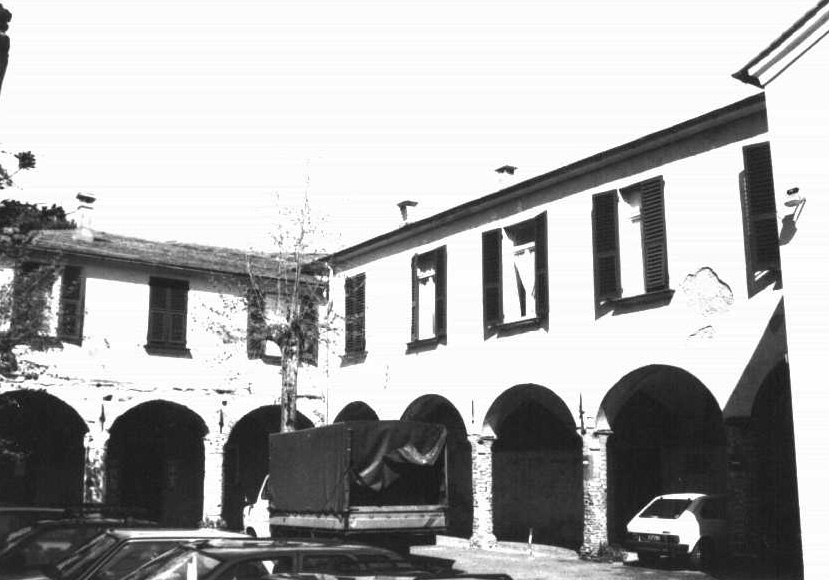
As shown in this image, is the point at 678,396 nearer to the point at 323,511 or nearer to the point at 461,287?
the point at 461,287

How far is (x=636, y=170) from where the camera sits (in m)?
17.7

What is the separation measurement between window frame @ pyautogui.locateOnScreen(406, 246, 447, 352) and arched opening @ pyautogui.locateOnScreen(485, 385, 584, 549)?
Answer: 2443mm

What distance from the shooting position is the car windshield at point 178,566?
625 cm

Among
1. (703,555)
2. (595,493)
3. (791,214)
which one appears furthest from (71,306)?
(791,214)

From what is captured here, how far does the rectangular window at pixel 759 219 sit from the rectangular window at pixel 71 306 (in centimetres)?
1494

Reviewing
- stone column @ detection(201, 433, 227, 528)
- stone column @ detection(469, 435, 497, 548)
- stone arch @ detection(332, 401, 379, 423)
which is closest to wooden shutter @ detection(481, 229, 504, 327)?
stone column @ detection(469, 435, 497, 548)

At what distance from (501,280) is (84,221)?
11.7m

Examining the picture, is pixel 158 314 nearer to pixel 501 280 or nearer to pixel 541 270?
pixel 501 280

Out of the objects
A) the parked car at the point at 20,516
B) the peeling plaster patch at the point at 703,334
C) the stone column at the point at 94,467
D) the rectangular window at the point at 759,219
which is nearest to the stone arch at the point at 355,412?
the stone column at the point at 94,467

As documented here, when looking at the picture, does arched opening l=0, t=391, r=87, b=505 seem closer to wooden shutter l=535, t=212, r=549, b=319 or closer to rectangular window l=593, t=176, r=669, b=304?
wooden shutter l=535, t=212, r=549, b=319

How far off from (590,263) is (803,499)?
760 cm

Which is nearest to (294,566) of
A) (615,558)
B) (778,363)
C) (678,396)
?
(778,363)

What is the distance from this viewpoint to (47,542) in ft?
35.4

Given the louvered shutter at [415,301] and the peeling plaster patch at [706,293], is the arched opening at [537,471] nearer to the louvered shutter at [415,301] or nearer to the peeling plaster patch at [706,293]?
the louvered shutter at [415,301]
